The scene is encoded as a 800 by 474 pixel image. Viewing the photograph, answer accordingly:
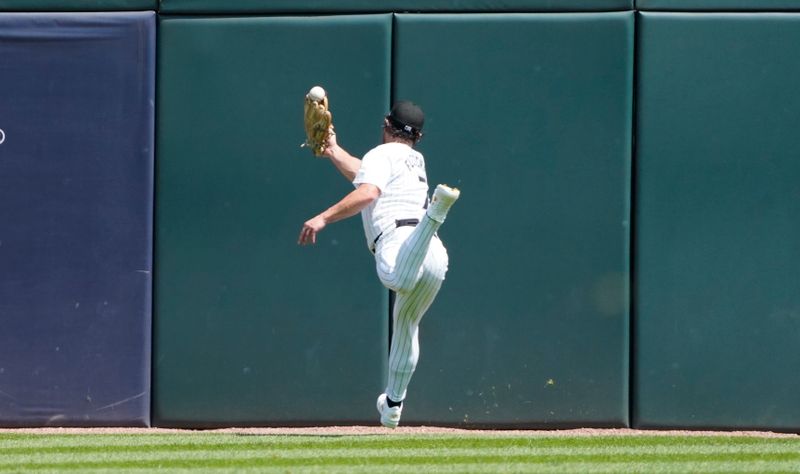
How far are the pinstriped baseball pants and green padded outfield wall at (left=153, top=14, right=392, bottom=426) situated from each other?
3.73 ft

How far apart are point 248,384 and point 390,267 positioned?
1.88m

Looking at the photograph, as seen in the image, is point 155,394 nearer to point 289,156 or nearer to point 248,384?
point 248,384

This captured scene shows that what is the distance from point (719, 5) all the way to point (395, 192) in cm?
243

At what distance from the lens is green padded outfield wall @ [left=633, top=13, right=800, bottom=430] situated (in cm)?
805

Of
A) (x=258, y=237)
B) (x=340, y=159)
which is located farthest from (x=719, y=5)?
(x=258, y=237)

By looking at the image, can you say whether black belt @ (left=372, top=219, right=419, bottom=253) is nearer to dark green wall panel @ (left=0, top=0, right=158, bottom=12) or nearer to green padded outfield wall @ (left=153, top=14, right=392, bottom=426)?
green padded outfield wall @ (left=153, top=14, right=392, bottom=426)

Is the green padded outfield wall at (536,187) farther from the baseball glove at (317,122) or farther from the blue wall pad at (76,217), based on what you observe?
the blue wall pad at (76,217)

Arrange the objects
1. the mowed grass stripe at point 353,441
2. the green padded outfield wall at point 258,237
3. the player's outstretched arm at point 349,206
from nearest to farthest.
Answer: the player's outstretched arm at point 349,206 → the mowed grass stripe at point 353,441 → the green padded outfield wall at point 258,237

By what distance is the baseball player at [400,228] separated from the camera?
21.9 feet

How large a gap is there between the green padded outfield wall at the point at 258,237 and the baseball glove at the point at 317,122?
2.42 feet

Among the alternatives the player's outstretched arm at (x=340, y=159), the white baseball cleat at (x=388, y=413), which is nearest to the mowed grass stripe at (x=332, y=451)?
the white baseball cleat at (x=388, y=413)

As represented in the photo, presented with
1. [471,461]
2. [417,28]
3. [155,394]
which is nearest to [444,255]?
[471,461]

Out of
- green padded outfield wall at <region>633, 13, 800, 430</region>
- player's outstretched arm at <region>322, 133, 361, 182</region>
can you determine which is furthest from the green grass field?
player's outstretched arm at <region>322, 133, 361, 182</region>

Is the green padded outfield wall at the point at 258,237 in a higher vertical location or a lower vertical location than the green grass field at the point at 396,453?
higher
